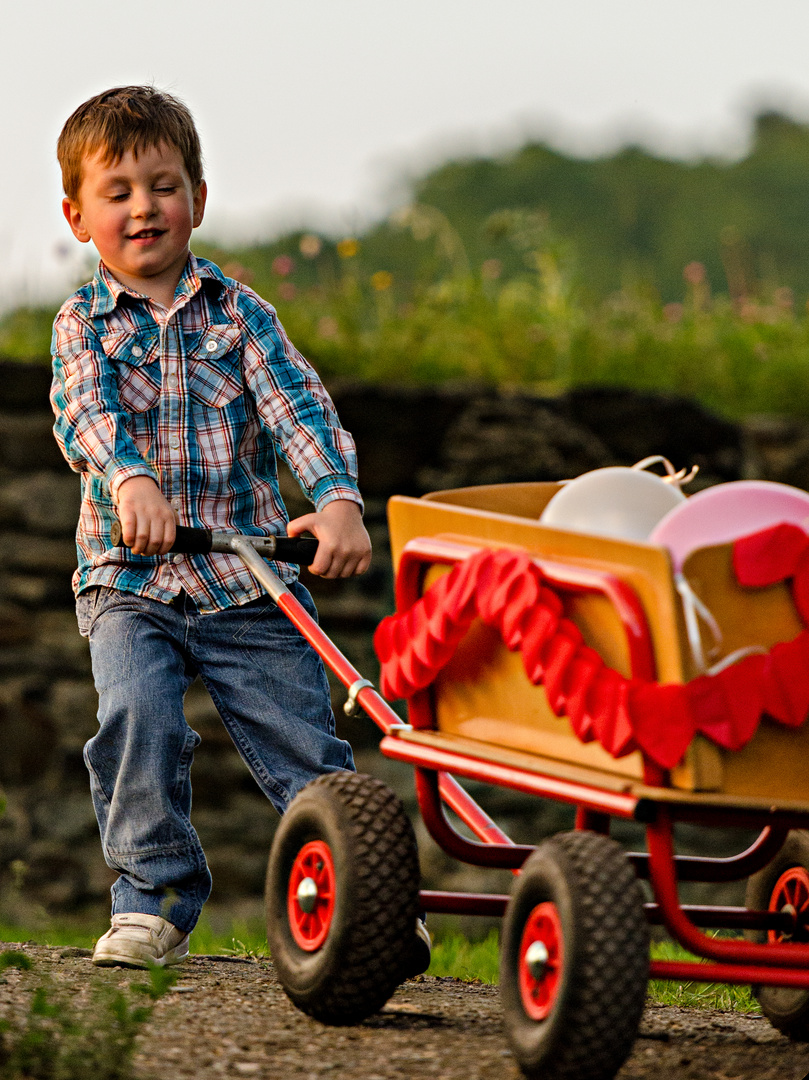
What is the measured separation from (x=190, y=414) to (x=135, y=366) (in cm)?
14

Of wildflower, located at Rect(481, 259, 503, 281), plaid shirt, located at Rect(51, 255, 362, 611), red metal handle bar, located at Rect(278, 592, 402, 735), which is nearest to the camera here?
red metal handle bar, located at Rect(278, 592, 402, 735)

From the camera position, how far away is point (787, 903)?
2.47 metres

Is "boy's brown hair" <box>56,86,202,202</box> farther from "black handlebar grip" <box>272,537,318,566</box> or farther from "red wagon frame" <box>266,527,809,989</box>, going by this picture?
"red wagon frame" <box>266,527,809,989</box>

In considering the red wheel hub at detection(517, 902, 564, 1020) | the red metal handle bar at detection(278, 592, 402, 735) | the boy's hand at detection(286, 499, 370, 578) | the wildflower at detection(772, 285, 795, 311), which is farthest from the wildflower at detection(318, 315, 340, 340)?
the red wheel hub at detection(517, 902, 564, 1020)

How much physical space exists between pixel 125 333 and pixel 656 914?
1474 mm

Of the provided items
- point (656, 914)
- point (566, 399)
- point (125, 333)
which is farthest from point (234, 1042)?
point (566, 399)

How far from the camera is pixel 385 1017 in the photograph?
8.12 ft

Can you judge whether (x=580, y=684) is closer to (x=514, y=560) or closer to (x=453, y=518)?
(x=514, y=560)

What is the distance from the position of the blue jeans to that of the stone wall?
2.22m

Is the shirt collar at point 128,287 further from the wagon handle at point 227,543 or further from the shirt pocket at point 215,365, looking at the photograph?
the wagon handle at point 227,543

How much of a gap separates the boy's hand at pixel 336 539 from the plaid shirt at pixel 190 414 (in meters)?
0.06

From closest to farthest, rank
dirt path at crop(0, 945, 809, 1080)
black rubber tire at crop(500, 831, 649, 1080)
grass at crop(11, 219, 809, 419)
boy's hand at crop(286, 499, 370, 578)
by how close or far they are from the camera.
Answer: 1. black rubber tire at crop(500, 831, 649, 1080)
2. dirt path at crop(0, 945, 809, 1080)
3. boy's hand at crop(286, 499, 370, 578)
4. grass at crop(11, 219, 809, 419)

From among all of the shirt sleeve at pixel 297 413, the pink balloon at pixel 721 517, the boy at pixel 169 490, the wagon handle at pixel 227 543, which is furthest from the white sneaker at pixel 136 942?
the pink balloon at pixel 721 517

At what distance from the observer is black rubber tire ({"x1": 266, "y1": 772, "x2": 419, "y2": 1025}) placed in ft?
7.34
